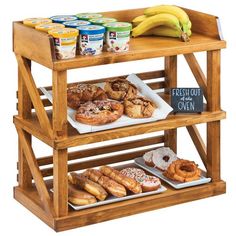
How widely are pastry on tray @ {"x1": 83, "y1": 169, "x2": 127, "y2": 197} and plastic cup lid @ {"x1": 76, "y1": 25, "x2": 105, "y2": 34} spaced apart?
990mm

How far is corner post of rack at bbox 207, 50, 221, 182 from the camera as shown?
681 centimetres

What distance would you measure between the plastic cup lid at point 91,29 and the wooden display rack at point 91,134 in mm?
154

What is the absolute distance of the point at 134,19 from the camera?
6969mm

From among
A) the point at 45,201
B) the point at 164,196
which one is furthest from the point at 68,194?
the point at 164,196

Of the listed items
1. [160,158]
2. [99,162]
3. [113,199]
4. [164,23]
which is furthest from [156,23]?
[113,199]

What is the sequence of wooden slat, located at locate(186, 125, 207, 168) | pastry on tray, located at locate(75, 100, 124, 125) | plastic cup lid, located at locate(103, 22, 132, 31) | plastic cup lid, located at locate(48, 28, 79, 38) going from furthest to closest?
wooden slat, located at locate(186, 125, 207, 168)
pastry on tray, located at locate(75, 100, 124, 125)
plastic cup lid, located at locate(103, 22, 132, 31)
plastic cup lid, located at locate(48, 28, 79, 38)

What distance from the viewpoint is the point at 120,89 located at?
22.6 ft

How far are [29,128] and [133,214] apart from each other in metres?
0.86

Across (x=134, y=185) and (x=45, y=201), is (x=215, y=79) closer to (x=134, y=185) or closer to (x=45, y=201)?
(x=134, y=185)

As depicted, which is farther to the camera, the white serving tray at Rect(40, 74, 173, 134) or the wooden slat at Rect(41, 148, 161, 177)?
the wooden slat at Rect(41, 148, 161, 177)

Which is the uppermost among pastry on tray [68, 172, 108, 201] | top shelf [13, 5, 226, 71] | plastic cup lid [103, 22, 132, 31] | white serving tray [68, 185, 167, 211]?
plastic cup lid [103, 22, 132, 31]

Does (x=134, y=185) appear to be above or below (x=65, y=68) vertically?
below

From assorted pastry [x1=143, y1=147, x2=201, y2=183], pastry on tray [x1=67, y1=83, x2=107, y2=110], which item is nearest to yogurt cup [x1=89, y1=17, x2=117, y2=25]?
pastry on tray [x1=67, y1=83, x2=107, y2=110]

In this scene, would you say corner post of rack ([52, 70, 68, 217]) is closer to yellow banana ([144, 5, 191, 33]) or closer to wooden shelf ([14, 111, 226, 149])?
wooden shelf ([14, 111, 226, 149])
